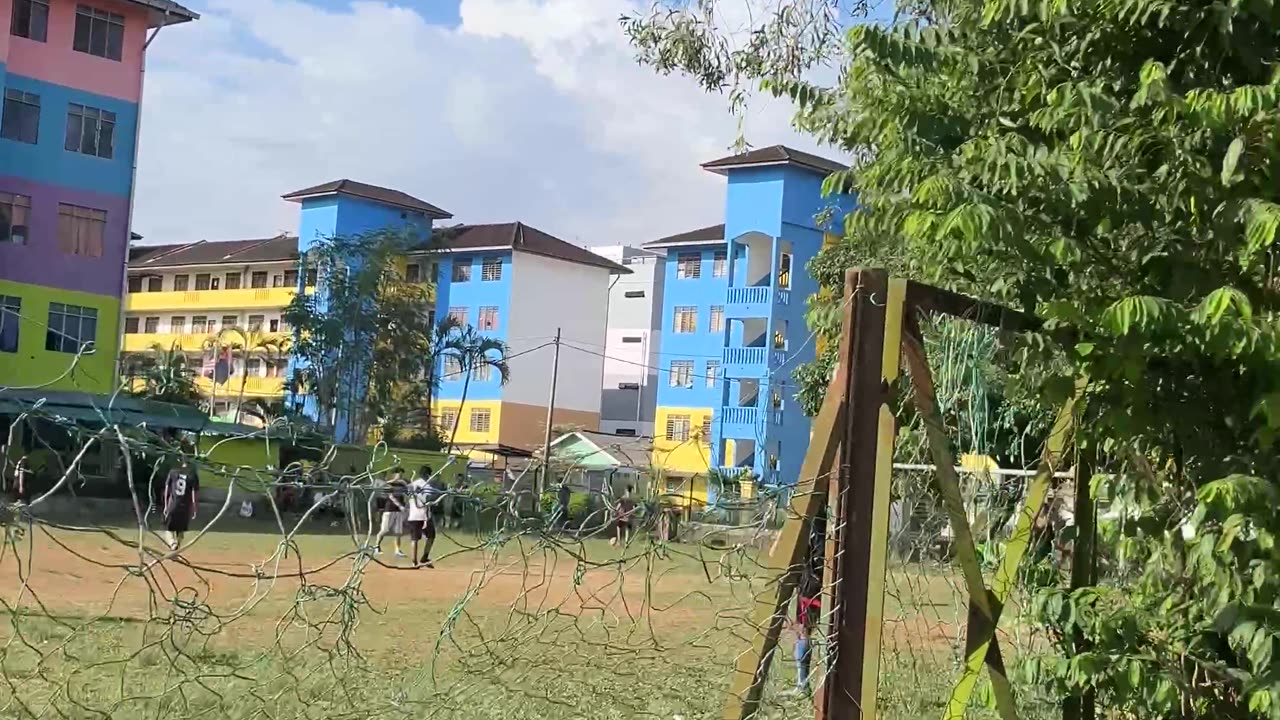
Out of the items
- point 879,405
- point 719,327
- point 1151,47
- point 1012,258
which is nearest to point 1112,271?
point 1012,258

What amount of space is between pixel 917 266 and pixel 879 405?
2218 mm

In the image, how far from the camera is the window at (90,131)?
110 feet

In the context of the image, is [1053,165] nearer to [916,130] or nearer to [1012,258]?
[1012,258]

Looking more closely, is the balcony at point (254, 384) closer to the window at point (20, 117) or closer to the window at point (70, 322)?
the window at point (70, 322)

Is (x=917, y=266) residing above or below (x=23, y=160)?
below

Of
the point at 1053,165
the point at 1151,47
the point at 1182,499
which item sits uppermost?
the point at 1151,47

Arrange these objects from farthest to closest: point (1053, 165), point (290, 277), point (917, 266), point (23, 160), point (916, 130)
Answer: point (290, 277) → point (23, 160) → point (917, 266) → point (916, 130) → point (1053, 165)

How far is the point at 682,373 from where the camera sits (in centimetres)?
5550

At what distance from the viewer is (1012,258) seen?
184 inches

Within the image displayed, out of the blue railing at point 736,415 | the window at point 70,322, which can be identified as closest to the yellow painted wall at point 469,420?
the blue railing at point 736,415

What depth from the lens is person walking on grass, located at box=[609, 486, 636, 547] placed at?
451 centimetres

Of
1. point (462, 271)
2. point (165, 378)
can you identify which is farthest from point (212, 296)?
point (165, 378)

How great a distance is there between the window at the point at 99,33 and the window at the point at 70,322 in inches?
239

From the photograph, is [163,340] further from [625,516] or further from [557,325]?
[625,516]
